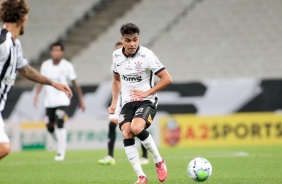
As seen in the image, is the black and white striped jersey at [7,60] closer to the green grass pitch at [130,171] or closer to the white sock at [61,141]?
the green grass pitch at [130,171]

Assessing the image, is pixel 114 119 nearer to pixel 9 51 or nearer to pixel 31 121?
pixel 9 51

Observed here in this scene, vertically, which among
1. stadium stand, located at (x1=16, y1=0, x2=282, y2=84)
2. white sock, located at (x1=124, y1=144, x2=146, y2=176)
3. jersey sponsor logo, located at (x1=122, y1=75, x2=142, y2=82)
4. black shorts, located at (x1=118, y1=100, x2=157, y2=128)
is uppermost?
stadium stand, located at (x1=16, y1=0, x2=282, y2=84)

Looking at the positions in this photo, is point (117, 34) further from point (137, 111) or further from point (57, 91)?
point (137, 111)

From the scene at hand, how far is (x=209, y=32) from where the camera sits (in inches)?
985

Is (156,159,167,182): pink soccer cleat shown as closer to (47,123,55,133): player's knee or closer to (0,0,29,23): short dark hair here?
(0,0,29,23): short dark hair

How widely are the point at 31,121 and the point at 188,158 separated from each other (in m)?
7.74

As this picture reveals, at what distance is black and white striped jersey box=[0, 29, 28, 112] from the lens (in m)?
7.28

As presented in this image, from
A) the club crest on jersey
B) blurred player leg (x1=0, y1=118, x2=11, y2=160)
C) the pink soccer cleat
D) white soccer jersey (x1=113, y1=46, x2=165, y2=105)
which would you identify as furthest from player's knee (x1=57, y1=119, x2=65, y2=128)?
blurred player leg (x1=0, y1=118, x2=11, y2=160)

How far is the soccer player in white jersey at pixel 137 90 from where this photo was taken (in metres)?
9.03

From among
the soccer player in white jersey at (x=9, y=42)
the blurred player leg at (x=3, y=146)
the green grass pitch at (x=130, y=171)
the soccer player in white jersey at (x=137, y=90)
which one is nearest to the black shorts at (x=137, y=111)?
the soccer player in white jersey at (x=137, y=90)

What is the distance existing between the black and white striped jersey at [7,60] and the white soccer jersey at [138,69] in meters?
2.21

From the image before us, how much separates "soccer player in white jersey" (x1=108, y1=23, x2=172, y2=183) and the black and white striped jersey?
2.02m

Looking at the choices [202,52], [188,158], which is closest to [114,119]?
[188,158]

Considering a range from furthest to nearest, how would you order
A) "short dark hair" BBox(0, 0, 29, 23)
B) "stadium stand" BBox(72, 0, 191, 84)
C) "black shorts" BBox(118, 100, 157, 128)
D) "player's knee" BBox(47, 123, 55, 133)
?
1. "stadium stand" BBox(72, 0, 191, 84)
2. "player's knee" BBox(47, 123, 55, 133)
3. "black shorts" BBox(118, 100, 157, 128)
4. "short dark hair" BBox(0, 0, 29, 23)
